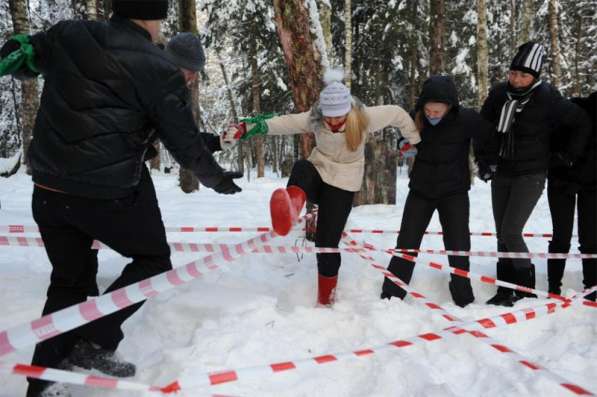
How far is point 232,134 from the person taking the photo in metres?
3.42

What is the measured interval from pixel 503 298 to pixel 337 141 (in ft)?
6.41

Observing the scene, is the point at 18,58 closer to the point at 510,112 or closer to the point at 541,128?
the point at 510,112

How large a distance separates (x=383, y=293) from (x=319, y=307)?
0.62 meters

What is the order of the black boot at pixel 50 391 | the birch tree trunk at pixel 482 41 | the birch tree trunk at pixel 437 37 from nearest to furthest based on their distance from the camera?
the black boot at pixel 50 391
the birch tree trunk at pixel 437 37
the birch tree trunk at pixel 482 41

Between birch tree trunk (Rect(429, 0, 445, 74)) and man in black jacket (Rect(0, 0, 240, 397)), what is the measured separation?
1115 cm

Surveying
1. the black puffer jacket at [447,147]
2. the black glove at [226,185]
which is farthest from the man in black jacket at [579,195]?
the black glove at [226,185]

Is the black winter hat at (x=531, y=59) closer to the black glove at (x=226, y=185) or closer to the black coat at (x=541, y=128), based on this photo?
the black coat at (x=541, y=128)

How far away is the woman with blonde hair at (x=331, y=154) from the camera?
11.5ft

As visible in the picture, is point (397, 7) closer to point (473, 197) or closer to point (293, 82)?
point (473, 197)

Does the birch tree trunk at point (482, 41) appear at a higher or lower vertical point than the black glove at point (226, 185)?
higher

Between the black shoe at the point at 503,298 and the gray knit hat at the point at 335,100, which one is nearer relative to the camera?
the gray knit hat at the point at 335,100

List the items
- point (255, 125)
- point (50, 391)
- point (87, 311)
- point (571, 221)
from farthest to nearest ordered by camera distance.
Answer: point (571, 221) < point (255, 125) < point (50, 391) < point (87, 311)

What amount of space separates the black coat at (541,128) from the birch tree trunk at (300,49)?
2085 mm

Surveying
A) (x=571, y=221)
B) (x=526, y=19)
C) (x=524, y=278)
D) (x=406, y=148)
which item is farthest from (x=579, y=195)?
(x=526, y=19)
